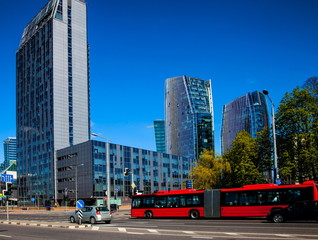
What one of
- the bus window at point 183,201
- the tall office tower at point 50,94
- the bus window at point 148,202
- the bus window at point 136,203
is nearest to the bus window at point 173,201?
the bus window at point 183,201

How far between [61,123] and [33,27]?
44.7 m

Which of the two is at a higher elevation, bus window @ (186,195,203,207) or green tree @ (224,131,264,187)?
green tree @ (224,131,264,187)

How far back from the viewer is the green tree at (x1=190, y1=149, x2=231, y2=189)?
63.4 meters

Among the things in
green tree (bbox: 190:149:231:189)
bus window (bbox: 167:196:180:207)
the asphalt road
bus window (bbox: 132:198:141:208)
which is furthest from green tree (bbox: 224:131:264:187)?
the asphalt road

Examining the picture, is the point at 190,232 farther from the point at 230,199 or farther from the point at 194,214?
the point at 194,214

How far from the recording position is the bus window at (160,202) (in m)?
37.5

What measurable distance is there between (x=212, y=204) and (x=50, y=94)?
338 feet

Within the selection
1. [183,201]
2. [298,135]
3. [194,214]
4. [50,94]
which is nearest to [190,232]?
[194,214]

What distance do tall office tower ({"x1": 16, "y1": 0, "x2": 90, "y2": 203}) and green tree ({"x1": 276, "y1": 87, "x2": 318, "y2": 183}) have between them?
287ft

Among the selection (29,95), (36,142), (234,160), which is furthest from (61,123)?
(234,160)

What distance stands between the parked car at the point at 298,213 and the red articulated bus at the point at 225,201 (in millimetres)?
4956

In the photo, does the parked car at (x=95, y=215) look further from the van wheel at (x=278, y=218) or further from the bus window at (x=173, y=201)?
the van wheel at (x=278, y=218)

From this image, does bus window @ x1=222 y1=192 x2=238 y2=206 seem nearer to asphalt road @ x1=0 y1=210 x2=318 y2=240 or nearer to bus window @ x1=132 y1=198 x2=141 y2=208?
asphalt road @ x1=0 y1=210 x2=318 y2=240

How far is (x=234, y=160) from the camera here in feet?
167
